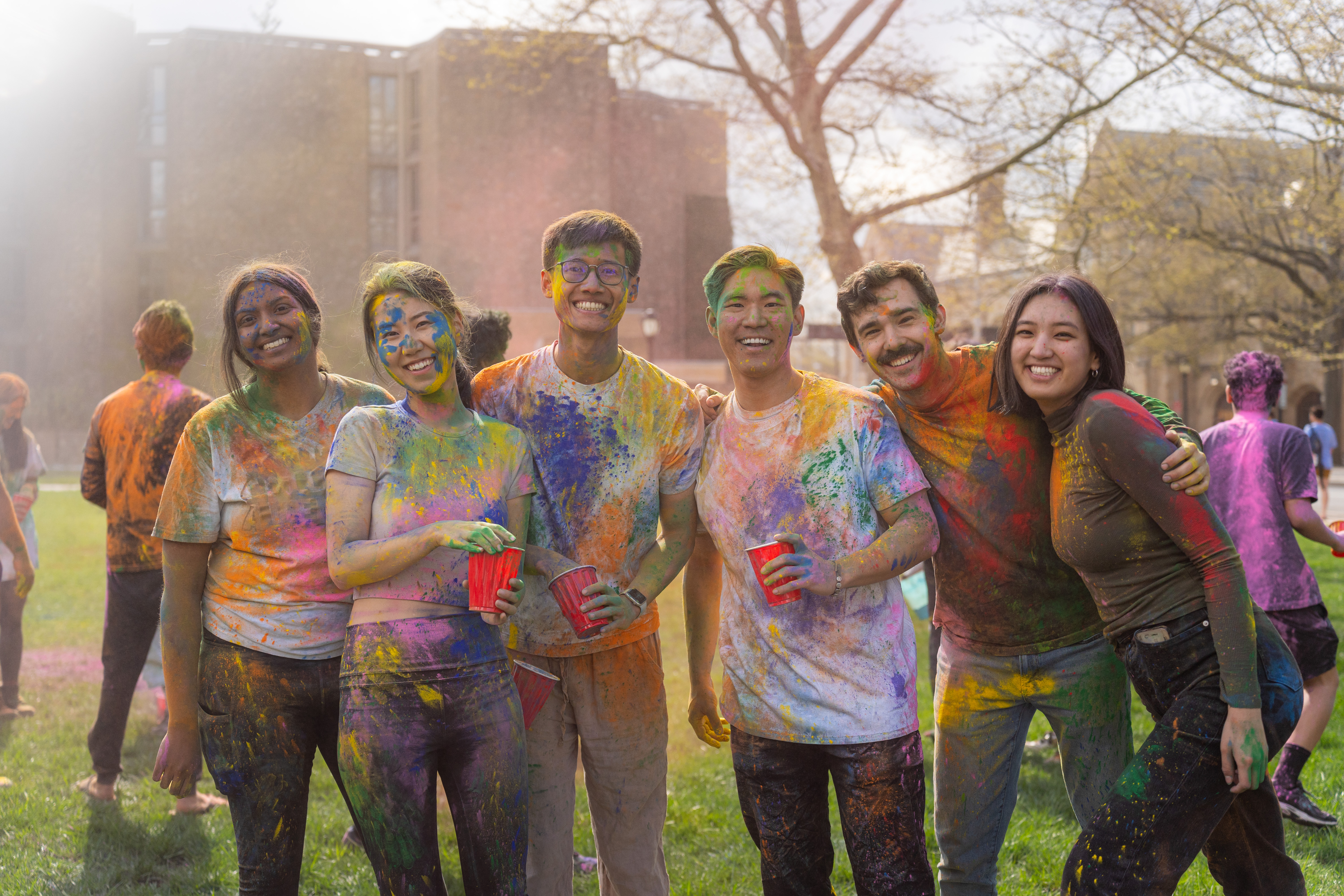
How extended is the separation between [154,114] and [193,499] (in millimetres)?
43168

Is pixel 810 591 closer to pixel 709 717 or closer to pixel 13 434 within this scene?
pixel 709 717

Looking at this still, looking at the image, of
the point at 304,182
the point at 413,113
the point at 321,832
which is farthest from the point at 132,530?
the point at 304,182

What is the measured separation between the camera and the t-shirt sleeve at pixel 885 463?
274cm

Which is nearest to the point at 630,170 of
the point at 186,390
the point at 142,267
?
the point at 142,267

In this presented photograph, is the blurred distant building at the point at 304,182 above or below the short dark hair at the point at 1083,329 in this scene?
above

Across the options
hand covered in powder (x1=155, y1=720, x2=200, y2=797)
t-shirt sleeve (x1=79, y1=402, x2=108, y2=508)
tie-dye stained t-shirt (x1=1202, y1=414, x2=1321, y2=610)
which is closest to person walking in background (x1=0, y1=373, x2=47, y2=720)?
t-shirt sleeve (x1=79, y1=402, x2=108, y2=508)

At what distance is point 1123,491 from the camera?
2584mm

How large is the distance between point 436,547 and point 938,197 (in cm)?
1022

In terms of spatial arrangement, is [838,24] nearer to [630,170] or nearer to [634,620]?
[634,620]

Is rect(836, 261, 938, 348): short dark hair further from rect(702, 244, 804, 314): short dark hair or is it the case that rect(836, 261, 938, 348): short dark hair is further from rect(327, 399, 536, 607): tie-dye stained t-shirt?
rect(327, 399, 536, 607): tie-dye stained t-shirt

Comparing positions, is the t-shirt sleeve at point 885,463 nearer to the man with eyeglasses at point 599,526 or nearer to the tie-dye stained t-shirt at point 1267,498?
the man with eyeglasses at point 599,526

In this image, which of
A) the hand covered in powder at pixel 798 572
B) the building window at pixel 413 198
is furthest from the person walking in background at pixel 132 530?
the building window at pixel 413 198

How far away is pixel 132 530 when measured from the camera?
4.78 meters

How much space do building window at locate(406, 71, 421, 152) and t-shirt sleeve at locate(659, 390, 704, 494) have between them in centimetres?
3602
